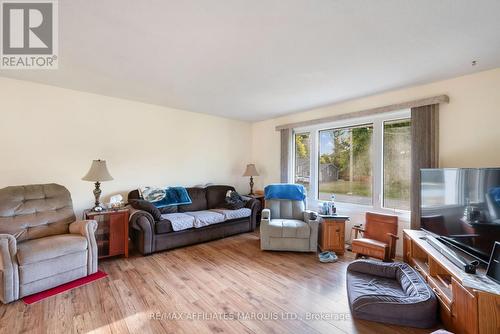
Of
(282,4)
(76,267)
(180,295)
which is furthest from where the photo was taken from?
(76,267)

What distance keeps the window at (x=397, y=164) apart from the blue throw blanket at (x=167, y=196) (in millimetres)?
3347

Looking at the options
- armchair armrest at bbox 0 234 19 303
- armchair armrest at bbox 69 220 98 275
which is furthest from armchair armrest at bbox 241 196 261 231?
armchair armrest at bbox 0 234 19 303

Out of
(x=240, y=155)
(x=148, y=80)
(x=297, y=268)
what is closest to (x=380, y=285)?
(x=297, y=268)

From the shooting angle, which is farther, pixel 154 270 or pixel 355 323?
pixel 154 270

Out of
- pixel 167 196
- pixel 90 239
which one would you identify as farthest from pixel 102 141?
pixel 90 239

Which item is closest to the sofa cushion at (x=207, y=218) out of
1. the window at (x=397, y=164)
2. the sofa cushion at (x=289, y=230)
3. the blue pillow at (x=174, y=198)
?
the blue pillow at (x=174, y=198)

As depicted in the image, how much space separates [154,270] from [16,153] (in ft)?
7.80

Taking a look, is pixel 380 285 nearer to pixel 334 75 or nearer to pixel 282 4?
pixel 334 75

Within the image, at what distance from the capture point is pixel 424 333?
1.77 metres

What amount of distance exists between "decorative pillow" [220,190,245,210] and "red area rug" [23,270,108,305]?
2180 mm

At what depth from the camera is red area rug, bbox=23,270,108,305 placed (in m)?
2.17

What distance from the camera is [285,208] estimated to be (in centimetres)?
395

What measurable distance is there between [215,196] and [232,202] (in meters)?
0.46

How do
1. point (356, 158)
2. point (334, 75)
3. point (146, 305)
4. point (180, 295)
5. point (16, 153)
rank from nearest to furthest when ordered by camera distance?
point (146, 305), point (180, 295), point (334, 75), point (16, 153), point (356, 158)
